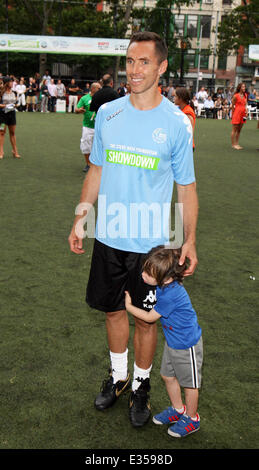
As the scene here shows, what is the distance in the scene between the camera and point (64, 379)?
333 centimetres

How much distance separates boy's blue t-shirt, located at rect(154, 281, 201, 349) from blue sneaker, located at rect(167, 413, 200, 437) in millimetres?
489

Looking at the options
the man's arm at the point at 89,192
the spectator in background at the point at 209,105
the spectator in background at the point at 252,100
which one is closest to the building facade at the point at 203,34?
the spectator in background at the point at 252,100

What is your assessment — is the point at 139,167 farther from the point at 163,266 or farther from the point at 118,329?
the point at 118,329

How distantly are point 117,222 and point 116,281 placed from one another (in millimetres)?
361

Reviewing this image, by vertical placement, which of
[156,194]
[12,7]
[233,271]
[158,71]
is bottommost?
[233,271]

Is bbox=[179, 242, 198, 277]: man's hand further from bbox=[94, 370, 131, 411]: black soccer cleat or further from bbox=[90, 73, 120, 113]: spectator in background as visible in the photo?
Result: bbox=[90, 73, 120, 113]: spectator in background

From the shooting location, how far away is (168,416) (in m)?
2.93

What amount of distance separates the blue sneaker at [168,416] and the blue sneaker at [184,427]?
0.06 metres

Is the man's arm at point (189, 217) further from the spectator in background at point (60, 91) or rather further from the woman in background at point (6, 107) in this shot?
the spectator in background at point (60, 91)

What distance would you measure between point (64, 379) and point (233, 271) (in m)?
2.65

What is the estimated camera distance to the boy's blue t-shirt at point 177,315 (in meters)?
2.60

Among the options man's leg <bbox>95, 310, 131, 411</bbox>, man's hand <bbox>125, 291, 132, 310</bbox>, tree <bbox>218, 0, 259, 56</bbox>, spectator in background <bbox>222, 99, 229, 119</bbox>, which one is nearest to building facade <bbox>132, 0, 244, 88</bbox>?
tree <bbox>218, 0, 259, 56</bbox>

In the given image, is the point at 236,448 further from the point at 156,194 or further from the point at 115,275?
the point at 156,194
